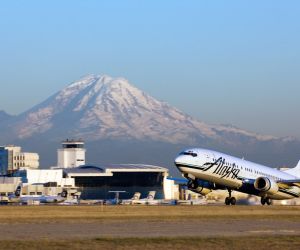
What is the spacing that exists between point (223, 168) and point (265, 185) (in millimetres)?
8856

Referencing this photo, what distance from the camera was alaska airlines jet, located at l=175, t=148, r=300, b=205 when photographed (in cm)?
10700

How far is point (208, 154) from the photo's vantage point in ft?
354

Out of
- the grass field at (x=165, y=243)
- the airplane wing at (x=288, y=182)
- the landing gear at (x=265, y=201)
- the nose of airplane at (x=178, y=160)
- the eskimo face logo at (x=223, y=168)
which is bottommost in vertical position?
the grass field at (x=165, y=243)

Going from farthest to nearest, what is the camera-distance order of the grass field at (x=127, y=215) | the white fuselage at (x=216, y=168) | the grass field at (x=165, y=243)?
the white fuselage at (x=216, y=168), the grass field at (x=127, y=215), the grass field at (x=165, y=243)

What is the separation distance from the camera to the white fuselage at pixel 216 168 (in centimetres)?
10681

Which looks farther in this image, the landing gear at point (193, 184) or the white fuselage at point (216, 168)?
the landing gear at point (193, 184)

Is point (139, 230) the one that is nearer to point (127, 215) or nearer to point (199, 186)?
point (127, 215)

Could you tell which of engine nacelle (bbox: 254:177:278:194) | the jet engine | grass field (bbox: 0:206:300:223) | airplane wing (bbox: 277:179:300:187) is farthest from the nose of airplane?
airplane wing (bbox: 277:179:300:187)

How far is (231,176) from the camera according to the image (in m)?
110

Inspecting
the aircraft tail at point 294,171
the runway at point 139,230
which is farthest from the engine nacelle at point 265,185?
the runway at point 139,230

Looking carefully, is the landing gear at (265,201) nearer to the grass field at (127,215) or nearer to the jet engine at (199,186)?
the jet engine at (199,186)

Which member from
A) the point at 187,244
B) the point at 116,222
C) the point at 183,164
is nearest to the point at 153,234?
the point at 187,244

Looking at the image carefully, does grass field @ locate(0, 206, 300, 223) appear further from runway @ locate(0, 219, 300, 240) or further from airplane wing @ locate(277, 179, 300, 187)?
airplane wing @ locate(277, 179, 300, 187)

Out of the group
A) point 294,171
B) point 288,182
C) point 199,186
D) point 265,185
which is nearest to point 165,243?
point 199,186
